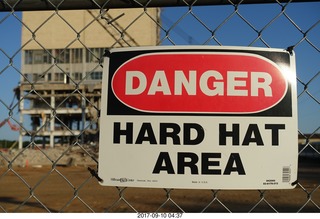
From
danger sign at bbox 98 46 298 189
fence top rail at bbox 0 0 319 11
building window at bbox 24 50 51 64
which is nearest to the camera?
danger sign at bbox 98 46 298 189

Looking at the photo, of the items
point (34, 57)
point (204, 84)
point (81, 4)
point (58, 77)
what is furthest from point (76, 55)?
point (204, 84)

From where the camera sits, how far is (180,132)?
1.45 meters

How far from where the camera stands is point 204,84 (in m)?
1.47

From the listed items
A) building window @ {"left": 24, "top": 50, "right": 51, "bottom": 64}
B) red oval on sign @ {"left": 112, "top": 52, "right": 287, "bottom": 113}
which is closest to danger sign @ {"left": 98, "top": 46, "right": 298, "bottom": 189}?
red oval on sign @ {"left": 112, "top": 52, "right": 287, "bottom": 113}

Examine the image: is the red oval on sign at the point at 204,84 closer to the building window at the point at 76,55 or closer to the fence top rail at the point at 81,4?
the fence top rail at the point at 81,4

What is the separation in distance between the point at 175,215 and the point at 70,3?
3.60 feet

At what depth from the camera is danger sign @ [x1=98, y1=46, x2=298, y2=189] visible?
1447 millimetres

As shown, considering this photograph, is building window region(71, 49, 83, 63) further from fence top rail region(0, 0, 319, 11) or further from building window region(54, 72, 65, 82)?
fence top rail region(0, 0, 319, 11)

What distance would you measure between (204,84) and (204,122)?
17 cm

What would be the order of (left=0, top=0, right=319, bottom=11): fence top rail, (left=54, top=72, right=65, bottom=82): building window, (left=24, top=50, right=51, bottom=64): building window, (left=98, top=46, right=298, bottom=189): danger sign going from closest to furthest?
1. (left=98, top=46, right=298, bottom=189): danger sign
2. (left=0, top=0, right=319, bottom=11): fence top rail
3. (left=54, top=72, right=65, bottom=82): building window
4. (left=24, top=50, right=51, bottom=64): building window

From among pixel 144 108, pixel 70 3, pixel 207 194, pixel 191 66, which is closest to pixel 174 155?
pixel 144 108

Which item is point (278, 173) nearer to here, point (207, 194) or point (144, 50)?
point (144, 50)

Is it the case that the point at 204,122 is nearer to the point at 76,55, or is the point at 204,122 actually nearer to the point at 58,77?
the point at 58,77

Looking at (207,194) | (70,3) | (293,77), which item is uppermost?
(70,3)
